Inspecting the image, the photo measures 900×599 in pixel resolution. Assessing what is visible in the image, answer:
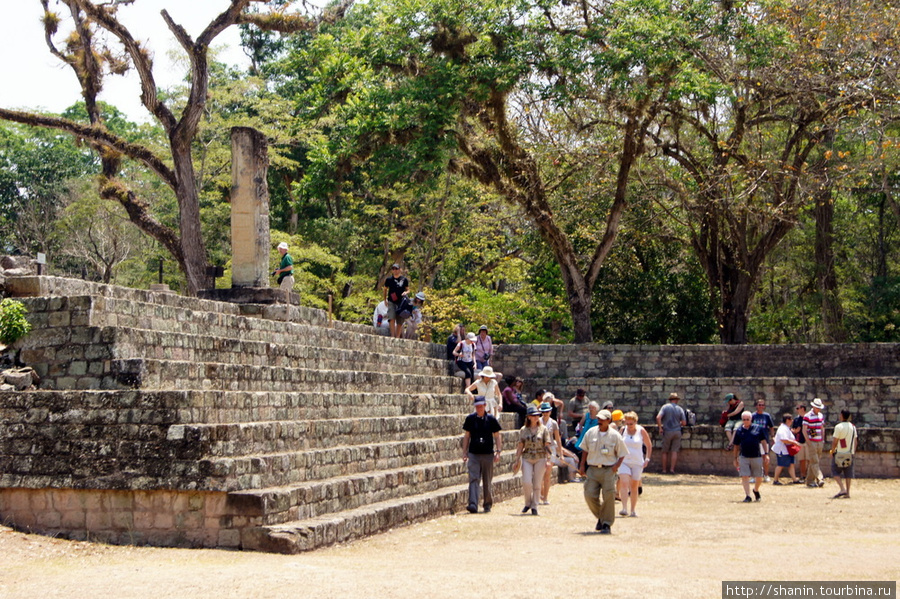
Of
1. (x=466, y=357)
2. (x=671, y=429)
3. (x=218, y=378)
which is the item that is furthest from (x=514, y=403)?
(x=218, y=378)

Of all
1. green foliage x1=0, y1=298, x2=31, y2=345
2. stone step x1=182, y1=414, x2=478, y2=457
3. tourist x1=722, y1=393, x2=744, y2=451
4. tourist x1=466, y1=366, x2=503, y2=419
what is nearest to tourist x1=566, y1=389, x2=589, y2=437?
tourist x1=722, y1=393, x2=744, y2=451

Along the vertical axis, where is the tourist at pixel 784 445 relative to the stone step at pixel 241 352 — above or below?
below

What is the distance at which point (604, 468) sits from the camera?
11820 millimetres

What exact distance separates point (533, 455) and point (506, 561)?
434 centimetres

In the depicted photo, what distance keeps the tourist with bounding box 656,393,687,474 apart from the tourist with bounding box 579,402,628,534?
9.86 m

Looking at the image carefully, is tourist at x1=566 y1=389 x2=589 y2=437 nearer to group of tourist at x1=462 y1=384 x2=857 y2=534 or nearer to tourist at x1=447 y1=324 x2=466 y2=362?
group of tourist at x1=462 y1=384 x2=857 y2=534

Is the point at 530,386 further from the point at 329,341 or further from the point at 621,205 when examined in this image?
the point at 329,341

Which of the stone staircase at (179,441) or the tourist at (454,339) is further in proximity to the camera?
the tourist at (454,339)

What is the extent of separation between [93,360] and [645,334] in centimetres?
1968

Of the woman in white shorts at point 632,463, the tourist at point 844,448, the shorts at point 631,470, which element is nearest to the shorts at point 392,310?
the woman in white shorts at point 632,463

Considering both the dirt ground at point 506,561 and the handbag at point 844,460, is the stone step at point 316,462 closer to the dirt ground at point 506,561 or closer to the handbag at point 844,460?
the dirt ground at point 506,561

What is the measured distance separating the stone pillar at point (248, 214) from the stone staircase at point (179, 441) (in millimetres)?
3966

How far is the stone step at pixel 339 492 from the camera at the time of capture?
9445 mm

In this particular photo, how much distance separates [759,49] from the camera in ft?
71.3
